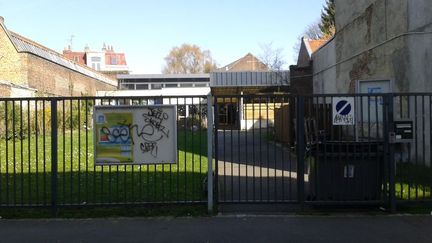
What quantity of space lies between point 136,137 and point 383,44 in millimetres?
9583

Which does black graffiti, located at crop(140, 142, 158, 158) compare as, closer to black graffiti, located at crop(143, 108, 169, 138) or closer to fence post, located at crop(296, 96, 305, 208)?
black graffiti, located at crop(143, 108, 169, 138)

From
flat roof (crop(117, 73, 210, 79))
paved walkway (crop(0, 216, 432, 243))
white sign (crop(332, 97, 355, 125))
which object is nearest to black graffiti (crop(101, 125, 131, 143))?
paved walkway (crop(0, 216, 432, 243))

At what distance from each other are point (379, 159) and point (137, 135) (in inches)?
160

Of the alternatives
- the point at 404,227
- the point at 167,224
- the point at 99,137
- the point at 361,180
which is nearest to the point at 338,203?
the point at 361,180

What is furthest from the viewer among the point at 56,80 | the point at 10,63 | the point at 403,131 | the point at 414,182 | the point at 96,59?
the point at 96,59

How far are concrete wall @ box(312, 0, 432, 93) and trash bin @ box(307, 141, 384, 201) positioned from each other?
551cm

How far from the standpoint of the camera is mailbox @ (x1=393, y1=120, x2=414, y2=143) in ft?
27.8

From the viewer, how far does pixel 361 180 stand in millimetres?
8555

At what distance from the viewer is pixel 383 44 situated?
50.3ft

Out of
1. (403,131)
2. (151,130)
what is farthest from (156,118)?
(403,131)

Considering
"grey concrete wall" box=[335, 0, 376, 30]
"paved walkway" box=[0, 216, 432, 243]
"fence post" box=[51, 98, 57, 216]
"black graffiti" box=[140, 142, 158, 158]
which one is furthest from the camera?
"grey concrete wall" box=[335, 0, 376, 30]

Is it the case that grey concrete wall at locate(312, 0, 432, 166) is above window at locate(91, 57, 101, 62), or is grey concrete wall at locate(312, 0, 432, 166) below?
below

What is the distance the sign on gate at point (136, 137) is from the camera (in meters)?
8.58

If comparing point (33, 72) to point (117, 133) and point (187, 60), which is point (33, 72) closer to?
point (117, 133)
